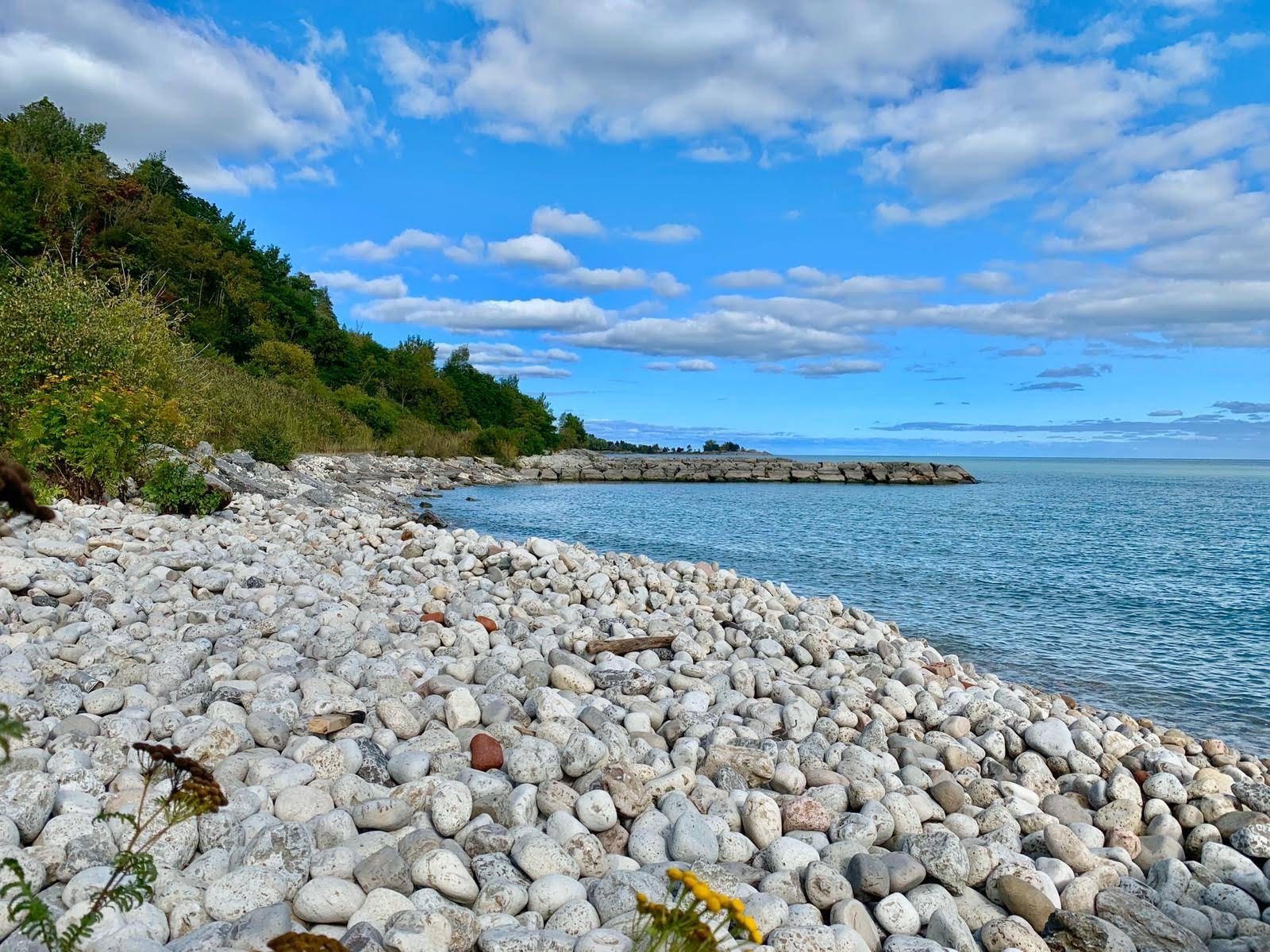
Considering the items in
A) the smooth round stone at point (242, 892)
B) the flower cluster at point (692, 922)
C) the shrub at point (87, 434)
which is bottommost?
the smooth round stone at point (242, 892)

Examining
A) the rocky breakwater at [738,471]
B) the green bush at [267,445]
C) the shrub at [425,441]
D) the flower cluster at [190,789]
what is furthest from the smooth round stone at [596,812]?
the rocky breakwater at [738,471]

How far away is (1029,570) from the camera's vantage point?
14.4 m

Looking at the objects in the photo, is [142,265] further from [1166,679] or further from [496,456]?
[1166,679]

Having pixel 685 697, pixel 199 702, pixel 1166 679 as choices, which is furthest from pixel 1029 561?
pixel 199 702

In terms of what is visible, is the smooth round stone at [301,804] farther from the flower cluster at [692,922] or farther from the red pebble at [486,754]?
the flower cluster at [692,922]

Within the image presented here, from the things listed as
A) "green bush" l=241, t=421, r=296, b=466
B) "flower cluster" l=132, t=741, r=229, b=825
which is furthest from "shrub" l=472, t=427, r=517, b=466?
"flower cluster" l=132, t=741, r=229, b=825

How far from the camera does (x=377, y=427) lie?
3916 cm

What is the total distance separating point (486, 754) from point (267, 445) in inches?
799

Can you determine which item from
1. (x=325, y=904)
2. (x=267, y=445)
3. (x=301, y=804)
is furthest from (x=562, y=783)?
(x=267, y=445)

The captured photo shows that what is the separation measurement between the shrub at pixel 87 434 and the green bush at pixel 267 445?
37.0 feet

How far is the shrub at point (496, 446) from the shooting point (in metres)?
43.7

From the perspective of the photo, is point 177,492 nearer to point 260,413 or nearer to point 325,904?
point 325,904

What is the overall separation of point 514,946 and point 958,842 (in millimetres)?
1725

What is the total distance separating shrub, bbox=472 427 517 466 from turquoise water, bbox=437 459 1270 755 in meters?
10.6
